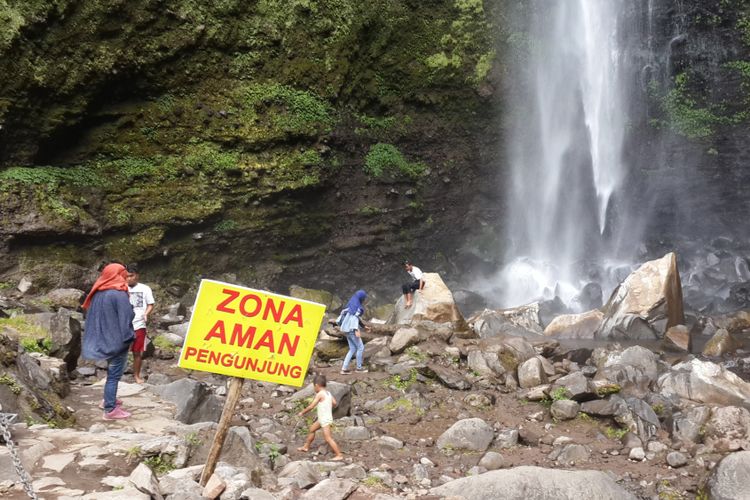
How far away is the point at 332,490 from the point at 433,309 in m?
7.54

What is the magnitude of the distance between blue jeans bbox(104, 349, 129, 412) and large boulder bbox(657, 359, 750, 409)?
6.93m

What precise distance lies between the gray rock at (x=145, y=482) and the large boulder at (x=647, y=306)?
10.5 metres

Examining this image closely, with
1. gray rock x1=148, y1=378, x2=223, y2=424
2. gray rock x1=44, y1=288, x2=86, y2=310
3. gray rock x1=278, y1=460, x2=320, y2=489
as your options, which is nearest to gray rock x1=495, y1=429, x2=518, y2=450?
gray rock x1=278, y1=460, x2=320, y2=489

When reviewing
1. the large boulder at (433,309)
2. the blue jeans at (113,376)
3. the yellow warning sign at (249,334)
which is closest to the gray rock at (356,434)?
the blue jeans at (113,376)

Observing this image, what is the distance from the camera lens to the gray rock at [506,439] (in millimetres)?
6730

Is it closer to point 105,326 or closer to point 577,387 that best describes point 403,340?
point 577,387

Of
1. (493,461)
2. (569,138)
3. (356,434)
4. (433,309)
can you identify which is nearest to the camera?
(493,461)

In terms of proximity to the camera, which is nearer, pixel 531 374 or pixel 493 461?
pixel 493 461

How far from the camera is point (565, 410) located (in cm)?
743

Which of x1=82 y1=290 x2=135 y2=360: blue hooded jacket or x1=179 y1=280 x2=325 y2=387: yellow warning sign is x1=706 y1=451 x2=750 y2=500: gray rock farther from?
x1=82 y1=290 x2=135 y2=360: blue hooded jacket

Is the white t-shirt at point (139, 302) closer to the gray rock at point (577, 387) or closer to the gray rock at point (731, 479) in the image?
the gray rock at point (577, 387)

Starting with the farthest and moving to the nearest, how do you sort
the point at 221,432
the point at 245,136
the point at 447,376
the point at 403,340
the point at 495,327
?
the point at 245,136, the point at 495,327, the point at 403,340, the point at 447,376, the point at 221,432

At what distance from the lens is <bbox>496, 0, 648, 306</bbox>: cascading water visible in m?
19.9

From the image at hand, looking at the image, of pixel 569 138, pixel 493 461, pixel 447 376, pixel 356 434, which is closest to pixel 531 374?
pixel 447 376
